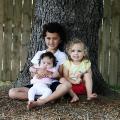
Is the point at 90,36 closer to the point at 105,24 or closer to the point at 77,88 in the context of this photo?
the point at 77,88

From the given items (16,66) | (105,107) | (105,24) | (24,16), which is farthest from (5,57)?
(105,107)

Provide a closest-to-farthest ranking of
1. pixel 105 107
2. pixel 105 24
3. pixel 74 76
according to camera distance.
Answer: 1. pixel 105 107
2. pixel 74 76
3. pixel 105 24

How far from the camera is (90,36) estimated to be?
23.1 feet

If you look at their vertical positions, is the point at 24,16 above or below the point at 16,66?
above

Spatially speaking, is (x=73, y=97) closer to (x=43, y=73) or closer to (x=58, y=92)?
(x=58, y=92)

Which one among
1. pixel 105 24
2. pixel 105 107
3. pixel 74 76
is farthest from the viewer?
pixel 105 24

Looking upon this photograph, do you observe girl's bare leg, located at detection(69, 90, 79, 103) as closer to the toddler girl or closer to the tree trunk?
the toddler girl

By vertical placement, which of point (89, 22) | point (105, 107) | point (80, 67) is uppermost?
point (89, 22)

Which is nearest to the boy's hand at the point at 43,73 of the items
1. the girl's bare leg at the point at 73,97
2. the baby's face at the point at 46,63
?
the baby's face at the point at 46,63

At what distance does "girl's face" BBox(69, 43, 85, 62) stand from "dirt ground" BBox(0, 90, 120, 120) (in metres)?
0.55

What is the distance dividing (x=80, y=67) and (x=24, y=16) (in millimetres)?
3909

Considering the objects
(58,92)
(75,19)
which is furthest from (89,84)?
(75,19)

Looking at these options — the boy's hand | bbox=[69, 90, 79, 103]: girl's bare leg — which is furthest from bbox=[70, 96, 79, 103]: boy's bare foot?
the boy's hand

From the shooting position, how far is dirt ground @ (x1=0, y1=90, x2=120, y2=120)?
587 centimetres
